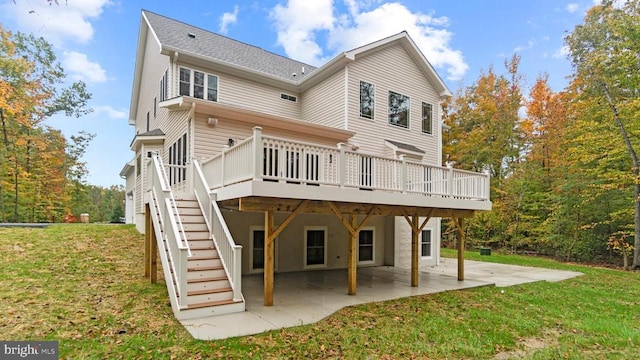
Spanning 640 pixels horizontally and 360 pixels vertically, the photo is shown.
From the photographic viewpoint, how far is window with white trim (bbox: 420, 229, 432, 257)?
14170 millimetres

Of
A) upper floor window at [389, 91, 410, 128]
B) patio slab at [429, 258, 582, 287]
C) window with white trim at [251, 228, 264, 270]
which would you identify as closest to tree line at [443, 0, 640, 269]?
patio slab at [429, 258, 582, 287]

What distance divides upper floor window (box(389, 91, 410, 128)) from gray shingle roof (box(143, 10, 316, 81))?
3794 millimetres

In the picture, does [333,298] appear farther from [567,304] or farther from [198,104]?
[198,104]

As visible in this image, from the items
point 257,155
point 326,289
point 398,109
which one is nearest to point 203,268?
point 257,155

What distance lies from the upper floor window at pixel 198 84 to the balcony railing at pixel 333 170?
345 cm

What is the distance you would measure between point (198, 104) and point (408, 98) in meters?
8.30

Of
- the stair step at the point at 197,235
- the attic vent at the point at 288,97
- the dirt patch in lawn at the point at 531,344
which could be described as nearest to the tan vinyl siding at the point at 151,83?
the attic vent at the point at 288,97

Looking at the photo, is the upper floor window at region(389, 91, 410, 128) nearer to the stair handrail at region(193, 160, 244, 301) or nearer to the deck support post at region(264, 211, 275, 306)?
the stair handrail at region(193, 160, 244, 301)

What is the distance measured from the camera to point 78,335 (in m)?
4.97

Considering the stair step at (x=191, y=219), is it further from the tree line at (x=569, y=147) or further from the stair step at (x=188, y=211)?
the tree line at (x=569, y=147)

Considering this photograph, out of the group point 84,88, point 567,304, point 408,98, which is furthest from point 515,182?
point 84,88

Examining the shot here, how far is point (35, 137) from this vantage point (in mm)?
21812

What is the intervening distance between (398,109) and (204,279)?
1001cm

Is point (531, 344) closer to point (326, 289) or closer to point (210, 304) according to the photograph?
point (326, 289)
